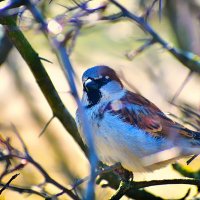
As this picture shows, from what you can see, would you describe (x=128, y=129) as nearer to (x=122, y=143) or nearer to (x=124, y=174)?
(x=122, y=143)

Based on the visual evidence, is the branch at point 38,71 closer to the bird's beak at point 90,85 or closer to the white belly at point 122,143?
the white belly at point 122,143

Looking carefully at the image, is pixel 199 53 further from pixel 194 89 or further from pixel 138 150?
pixel 194 89

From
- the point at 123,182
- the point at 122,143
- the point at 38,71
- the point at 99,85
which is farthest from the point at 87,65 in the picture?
the point at 123,182

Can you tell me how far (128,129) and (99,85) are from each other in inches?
19.9

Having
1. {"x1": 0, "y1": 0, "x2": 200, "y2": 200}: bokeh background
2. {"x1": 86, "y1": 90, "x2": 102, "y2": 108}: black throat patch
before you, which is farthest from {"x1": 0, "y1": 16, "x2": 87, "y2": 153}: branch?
{"x1": 0, "y1": 0, "x2": 200, "y2": 200}: bokeh background

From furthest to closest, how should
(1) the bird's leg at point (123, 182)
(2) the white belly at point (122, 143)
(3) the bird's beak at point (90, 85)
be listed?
(3) the bird's beak at point (90, 85) → (2) the white belly at point (122, 143) → (1) the bird's leg at point (123, 182)

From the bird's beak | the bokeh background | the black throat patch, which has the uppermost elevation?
the bird's beak

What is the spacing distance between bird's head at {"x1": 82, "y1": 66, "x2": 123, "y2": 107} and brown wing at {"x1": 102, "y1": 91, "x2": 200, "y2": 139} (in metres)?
0.12

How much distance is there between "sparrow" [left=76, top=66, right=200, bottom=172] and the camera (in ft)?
14.7

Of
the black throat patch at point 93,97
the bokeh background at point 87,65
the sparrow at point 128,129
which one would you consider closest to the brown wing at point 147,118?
the sparrow at point 128,129

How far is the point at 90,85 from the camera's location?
15.8ft

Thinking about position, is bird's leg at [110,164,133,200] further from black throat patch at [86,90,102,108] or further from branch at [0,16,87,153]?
black throat patch at [86,90,102,108]

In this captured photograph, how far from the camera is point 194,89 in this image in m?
7.47

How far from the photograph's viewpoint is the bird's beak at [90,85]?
15.6ft
